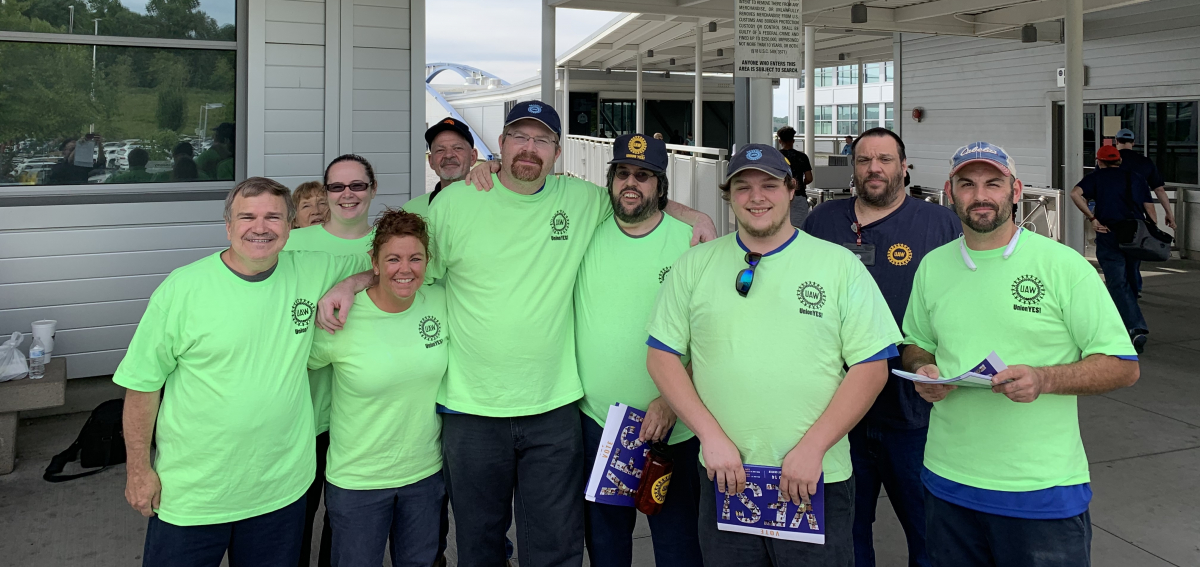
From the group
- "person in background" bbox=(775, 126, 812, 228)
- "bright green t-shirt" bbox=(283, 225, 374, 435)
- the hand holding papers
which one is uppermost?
"person in background" bbox=(775, 126, 812, 228)

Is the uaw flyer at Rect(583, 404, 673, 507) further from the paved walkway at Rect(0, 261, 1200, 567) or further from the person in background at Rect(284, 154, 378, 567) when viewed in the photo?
the paved walkway at Rect(0, 261, 1200, 567)

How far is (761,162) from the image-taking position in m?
2.53

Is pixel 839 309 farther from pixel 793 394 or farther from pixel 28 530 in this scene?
pixel 28 530

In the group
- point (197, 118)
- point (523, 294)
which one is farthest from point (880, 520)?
point (197, 118)

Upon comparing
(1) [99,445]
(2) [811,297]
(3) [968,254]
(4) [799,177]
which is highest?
(4) [799,177]

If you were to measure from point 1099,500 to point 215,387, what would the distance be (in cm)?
440

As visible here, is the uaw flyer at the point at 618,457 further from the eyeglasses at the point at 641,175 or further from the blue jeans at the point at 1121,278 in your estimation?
the blue jeans at the point at 1121,278

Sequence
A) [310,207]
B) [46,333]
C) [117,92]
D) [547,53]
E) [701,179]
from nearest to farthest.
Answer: [310,207] → [46,333] → [117,92] → [547,53] → [701,179]

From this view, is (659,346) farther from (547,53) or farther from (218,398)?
(547,53)

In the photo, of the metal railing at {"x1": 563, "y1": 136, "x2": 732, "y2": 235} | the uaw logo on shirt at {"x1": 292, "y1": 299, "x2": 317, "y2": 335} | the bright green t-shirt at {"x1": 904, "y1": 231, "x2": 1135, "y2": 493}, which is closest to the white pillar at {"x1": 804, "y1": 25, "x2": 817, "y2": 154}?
the metal railing at {"x1": 563, "y1": 136, "x2": 732, "y2": 235}

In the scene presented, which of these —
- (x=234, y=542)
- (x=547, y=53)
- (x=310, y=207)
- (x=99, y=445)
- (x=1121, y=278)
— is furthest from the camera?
(x=547, y=53)

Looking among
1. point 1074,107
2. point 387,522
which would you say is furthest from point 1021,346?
point 1074,107

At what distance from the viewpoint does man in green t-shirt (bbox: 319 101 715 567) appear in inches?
117

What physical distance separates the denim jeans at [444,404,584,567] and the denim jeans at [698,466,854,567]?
61 cm
